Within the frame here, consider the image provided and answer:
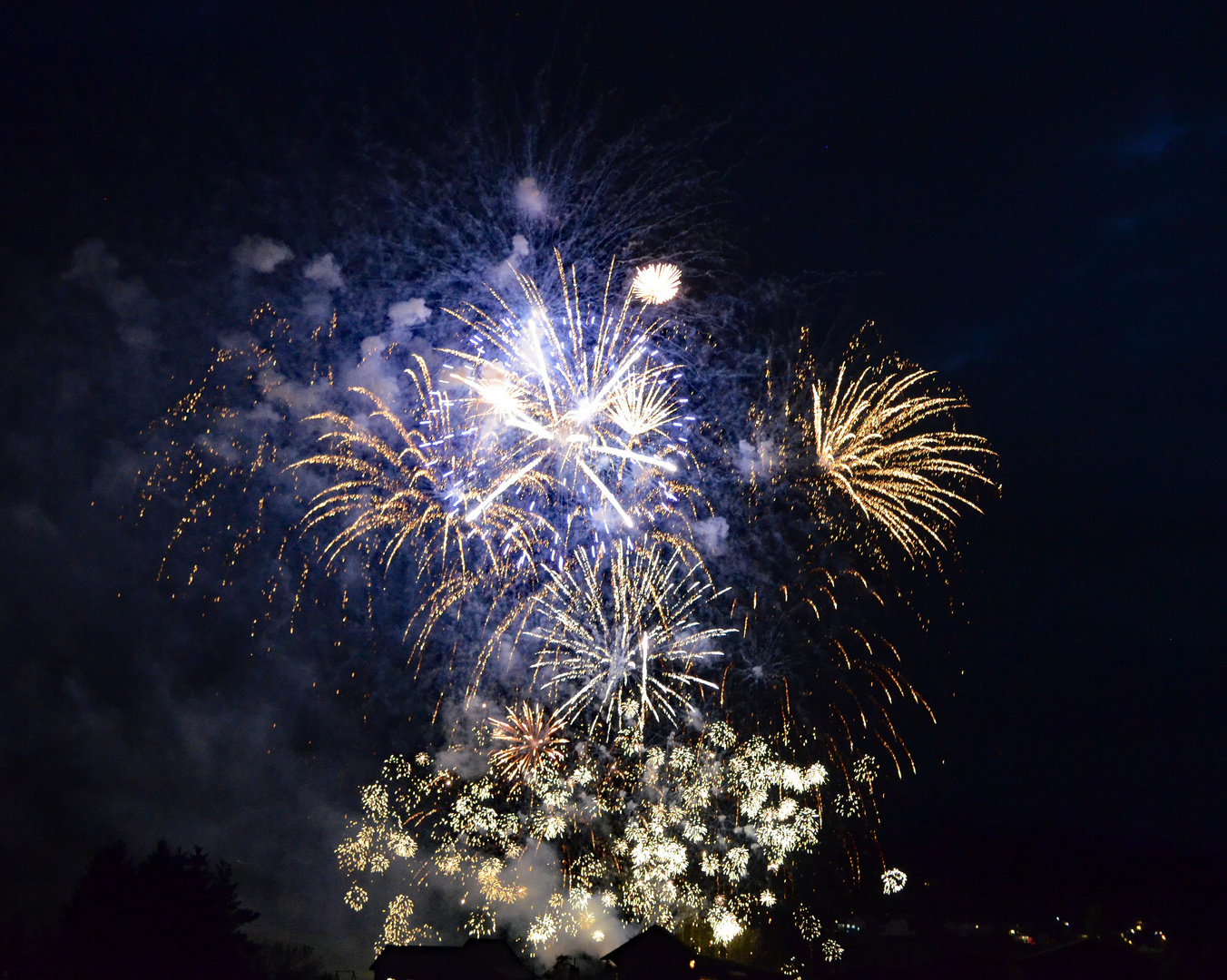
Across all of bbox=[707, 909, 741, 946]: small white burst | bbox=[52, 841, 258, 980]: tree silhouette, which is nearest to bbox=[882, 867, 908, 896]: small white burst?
bbox=[707, 909, 741, 946]: small white burst

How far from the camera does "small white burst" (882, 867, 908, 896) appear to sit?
5653 centimetres

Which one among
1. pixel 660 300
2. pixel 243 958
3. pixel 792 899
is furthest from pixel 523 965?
pixel 660 300

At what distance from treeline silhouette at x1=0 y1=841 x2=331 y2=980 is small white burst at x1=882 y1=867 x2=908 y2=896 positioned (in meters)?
37.6

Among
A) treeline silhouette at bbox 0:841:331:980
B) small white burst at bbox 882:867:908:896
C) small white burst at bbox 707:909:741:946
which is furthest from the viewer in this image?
small white burst at bbox 882:867:908:896

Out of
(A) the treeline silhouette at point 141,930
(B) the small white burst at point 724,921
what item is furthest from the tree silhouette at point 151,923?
(B) the small white burst at point 724,921

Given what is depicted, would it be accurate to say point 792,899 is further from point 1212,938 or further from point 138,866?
point 138,866

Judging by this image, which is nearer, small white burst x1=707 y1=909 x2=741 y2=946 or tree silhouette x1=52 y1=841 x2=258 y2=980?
tree silhouette x1=52 y1=841 x2=258 y2=980

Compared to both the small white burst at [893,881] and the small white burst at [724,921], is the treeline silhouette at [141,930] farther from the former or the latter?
the small white burst at [893,881]

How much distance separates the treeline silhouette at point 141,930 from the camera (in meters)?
31.6

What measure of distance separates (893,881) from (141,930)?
43551mm

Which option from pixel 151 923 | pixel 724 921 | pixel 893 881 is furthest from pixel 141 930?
pixel 893 881

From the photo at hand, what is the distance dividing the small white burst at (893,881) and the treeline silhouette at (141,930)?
1481 inches

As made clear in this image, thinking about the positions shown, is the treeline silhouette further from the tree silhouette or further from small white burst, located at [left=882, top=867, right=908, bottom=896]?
Result: small white burst, located at [left=882, top=867, right=908, bottom=896]

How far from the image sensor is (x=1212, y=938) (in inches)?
1679
